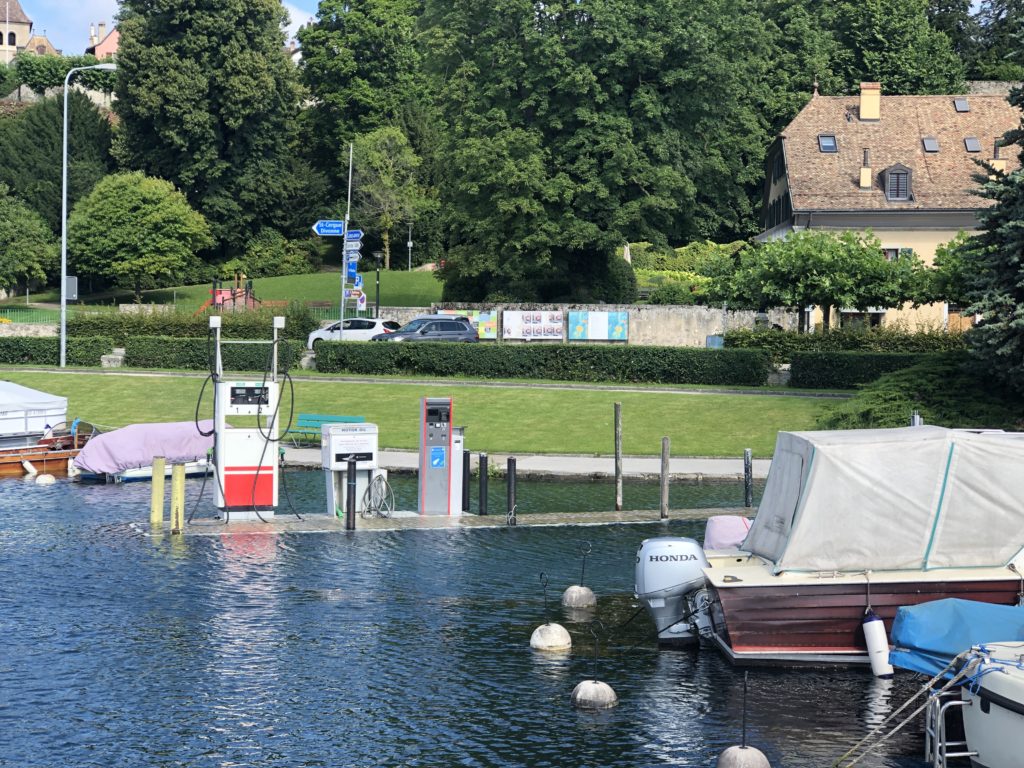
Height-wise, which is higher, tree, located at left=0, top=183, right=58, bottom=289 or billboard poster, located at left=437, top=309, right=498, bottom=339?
tree, located at left=0, top=183, right=58, bottom=289

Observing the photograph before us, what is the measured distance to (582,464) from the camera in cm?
3278

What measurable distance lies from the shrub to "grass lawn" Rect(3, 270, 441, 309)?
52.2 meters

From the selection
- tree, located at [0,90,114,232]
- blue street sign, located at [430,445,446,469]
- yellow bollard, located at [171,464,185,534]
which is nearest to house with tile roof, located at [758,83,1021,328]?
blue street sign, located at [430,445,446,469]

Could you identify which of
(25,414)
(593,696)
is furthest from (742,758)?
(25,414)

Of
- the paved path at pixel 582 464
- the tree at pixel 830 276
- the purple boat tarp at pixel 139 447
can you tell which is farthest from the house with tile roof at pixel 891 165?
the purple boat tarp at pixel 139 447

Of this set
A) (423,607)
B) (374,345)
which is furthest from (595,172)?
(423,607)

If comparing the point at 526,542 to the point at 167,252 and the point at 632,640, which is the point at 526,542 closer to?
the point at 632,640

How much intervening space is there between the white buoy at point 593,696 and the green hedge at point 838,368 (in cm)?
3170

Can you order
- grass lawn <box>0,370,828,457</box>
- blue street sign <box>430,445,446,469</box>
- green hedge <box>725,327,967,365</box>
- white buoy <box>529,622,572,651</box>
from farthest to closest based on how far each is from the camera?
green hedge <box>725,327,967,365</box>
grass lawn <box>0,370,828,457</box>
blue street sign <box>430,445,446,469</box>
white buoy <box>529,622,572,651</box>

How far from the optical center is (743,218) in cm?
9044

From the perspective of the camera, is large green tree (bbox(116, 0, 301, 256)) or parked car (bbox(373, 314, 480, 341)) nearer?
parked car (bbox(373, 314, 480, 341))

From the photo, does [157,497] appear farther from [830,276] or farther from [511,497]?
[830,276]

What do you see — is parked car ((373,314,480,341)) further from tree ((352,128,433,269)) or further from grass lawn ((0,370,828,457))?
tree ((352,128,433,269))

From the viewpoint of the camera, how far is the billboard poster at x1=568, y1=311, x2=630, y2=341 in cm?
6144
